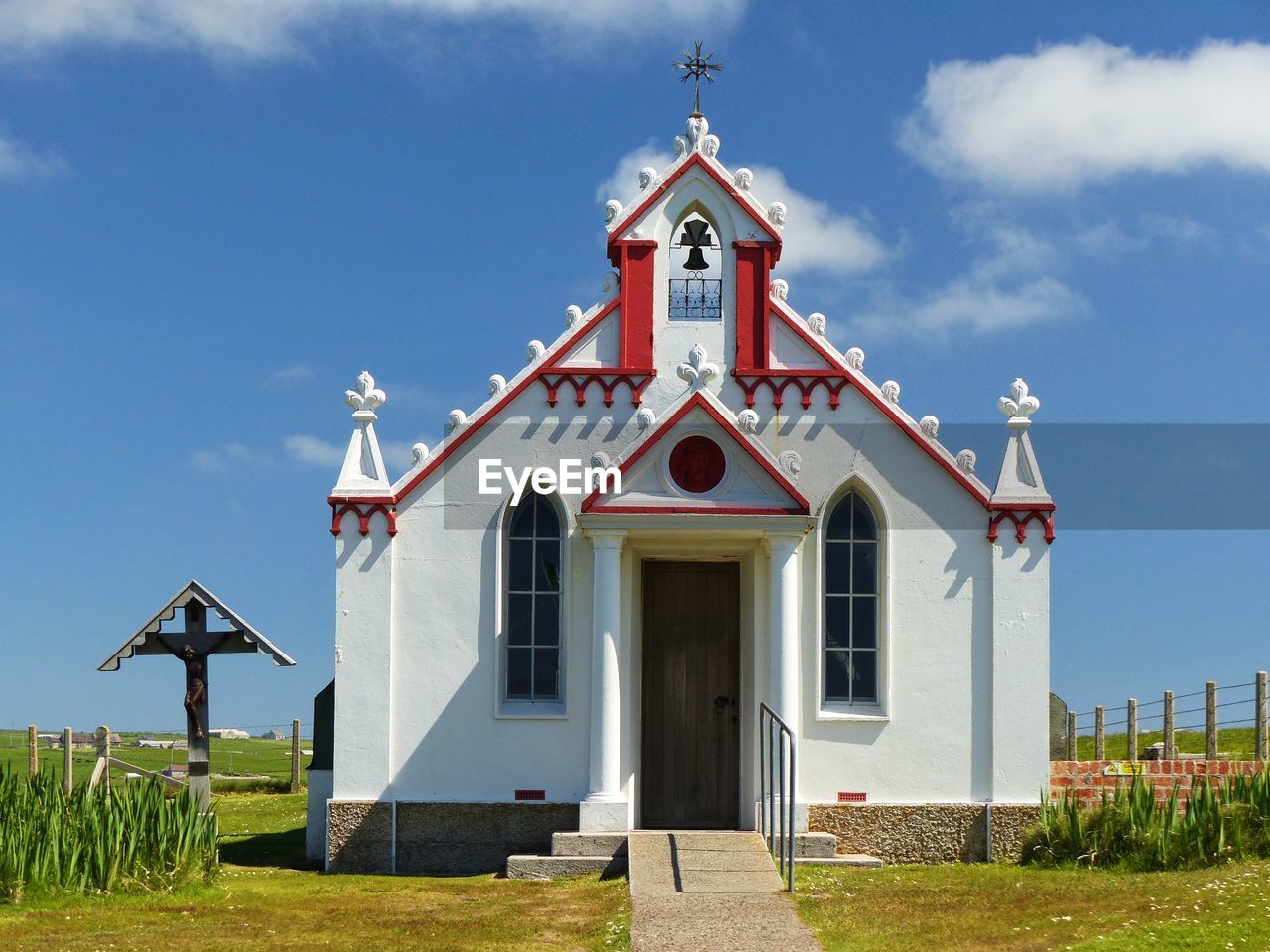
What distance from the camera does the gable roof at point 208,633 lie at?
1576cm

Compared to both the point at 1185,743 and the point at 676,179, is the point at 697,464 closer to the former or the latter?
the point at 676,179

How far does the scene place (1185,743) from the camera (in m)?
32.8

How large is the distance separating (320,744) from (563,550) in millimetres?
4021

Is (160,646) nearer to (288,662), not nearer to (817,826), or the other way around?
(288,662)

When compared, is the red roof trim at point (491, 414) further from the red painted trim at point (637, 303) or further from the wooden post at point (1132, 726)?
the wooden post at point (1132, 726)

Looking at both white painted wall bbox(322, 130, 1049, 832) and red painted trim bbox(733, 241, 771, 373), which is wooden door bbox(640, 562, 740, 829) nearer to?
white painted wall bbox(322, 130, 1049, 832)

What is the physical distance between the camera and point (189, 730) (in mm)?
15750

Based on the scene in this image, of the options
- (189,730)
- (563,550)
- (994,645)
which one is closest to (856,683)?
(994,645)

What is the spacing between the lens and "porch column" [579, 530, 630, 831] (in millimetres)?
15625

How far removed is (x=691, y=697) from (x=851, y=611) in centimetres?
198

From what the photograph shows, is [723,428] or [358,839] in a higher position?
[723,428]

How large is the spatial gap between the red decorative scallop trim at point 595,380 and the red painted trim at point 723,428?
1.04 meters

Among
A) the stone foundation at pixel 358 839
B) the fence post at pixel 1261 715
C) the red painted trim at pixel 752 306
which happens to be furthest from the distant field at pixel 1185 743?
the stone foundation at pixel 358 839

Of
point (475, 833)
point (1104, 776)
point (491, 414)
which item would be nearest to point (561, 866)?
point (475, 833)
